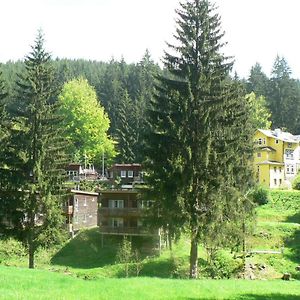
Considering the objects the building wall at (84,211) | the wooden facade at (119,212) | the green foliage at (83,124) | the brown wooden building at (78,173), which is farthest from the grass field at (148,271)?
the green foliage at (83,124)

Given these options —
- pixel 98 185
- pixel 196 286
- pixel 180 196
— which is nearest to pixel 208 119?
pixel 180 196

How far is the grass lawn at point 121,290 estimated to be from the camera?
14323 mm

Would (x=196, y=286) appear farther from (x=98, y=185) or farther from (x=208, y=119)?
(x=98, y=185)

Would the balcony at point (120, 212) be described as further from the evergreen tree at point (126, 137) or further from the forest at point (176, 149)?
the evergreen tree at point (126, 137)

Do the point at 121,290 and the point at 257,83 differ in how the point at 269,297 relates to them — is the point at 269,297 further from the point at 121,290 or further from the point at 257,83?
the point at 257,83

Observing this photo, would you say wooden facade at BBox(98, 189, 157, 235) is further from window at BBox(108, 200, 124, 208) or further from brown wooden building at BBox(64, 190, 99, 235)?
brown wooden building at BBox(64, 190, 99, 235)

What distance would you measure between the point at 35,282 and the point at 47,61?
2176cm

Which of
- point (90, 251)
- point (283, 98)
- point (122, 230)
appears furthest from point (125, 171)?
point (283, 98)

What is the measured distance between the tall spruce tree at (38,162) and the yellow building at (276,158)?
3982 centimetres

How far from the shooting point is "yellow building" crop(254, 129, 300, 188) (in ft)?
217

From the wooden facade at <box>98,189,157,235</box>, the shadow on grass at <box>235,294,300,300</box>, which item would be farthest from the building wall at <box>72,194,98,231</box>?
the shadow on grass at <box>235,294,300,300</box>

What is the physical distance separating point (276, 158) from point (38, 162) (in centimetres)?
4696

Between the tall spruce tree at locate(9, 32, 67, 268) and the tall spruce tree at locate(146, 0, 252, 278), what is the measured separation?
322 inches

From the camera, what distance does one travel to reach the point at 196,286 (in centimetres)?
1798
